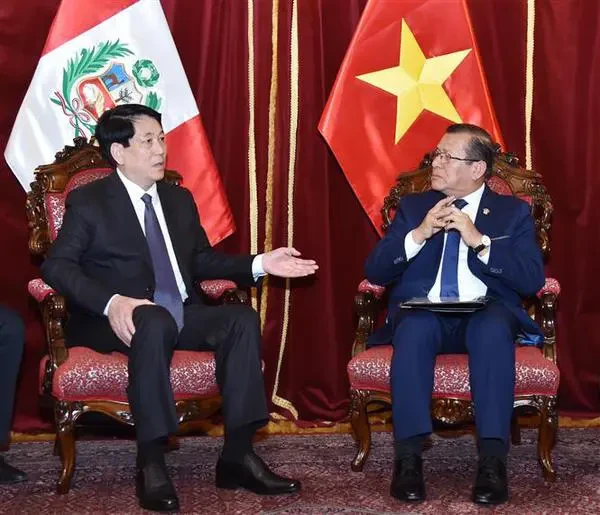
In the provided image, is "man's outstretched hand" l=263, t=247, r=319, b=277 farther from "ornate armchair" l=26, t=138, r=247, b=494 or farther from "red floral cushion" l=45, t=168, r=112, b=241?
"red floral cushion" l=45, t=168, r=112, b=241

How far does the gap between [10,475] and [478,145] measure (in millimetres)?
2074

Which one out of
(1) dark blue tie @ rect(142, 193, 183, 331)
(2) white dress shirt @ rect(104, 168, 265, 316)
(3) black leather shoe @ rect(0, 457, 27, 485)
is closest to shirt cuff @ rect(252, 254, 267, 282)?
(2) white dress shirt @ rect(104, 168, 265, 316)

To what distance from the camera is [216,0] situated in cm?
461

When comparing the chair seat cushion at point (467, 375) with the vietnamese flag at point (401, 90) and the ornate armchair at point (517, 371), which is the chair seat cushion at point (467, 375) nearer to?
the ornate armchair at point (517, 371)

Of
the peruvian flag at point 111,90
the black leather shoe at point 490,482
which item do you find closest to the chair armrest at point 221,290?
the peruvian flag at point 111,90

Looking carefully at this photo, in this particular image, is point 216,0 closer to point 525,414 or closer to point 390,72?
point 390,72

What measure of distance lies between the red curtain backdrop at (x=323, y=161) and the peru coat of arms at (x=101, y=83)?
24cm

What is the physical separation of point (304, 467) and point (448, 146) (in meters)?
1.31

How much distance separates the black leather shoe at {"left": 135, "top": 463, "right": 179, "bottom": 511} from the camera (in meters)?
3.41

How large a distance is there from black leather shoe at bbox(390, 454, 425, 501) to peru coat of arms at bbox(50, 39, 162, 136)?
187 centimetres

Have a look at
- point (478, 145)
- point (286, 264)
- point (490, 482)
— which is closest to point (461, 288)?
point (478, 145)

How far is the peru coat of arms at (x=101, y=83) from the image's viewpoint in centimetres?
442

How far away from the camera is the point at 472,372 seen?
142 inches

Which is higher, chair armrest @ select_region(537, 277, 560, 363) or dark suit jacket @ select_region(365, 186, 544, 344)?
dark suit jacket @ select_region(365, 186, 544, 344)
